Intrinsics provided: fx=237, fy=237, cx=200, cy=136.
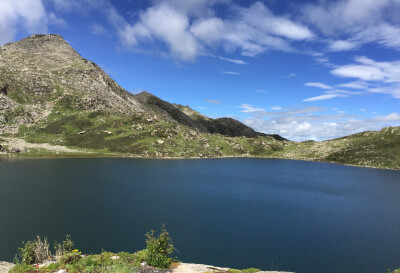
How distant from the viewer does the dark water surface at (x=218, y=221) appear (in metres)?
33.7

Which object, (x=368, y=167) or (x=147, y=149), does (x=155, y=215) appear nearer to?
(x=147, y=149)

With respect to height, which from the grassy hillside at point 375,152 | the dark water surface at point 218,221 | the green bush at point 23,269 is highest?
the grassy hillside at point 375,152

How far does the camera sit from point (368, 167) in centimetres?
16262

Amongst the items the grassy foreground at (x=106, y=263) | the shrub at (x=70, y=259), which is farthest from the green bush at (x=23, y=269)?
the shrub at (x=70, y=259)

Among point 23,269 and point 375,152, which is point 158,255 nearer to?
point 23,269

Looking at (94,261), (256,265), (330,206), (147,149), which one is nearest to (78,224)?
(94,261)

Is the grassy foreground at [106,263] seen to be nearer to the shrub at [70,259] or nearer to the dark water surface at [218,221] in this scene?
the shrub at [70,259]

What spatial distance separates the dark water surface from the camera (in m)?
33.7

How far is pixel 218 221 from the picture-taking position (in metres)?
46.7

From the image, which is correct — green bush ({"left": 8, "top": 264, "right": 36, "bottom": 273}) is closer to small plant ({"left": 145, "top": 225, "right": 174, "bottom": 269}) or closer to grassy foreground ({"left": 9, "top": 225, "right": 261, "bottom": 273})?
grassy foreground ({"left": 9, "top": 225, "right": 261, "bottom": 273})

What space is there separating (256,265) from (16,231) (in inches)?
1420

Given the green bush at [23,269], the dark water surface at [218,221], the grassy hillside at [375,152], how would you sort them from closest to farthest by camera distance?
1. the green bush at [23,269]
2. the dark water surface at [218,221]
3. the grassy hillside at [375,152]

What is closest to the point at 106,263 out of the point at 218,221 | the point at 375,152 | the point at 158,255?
the point at 158,255

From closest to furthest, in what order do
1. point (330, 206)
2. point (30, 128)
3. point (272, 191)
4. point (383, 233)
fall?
point (383, 233), point (330, 206), point (272, 191), point (30, 128)
